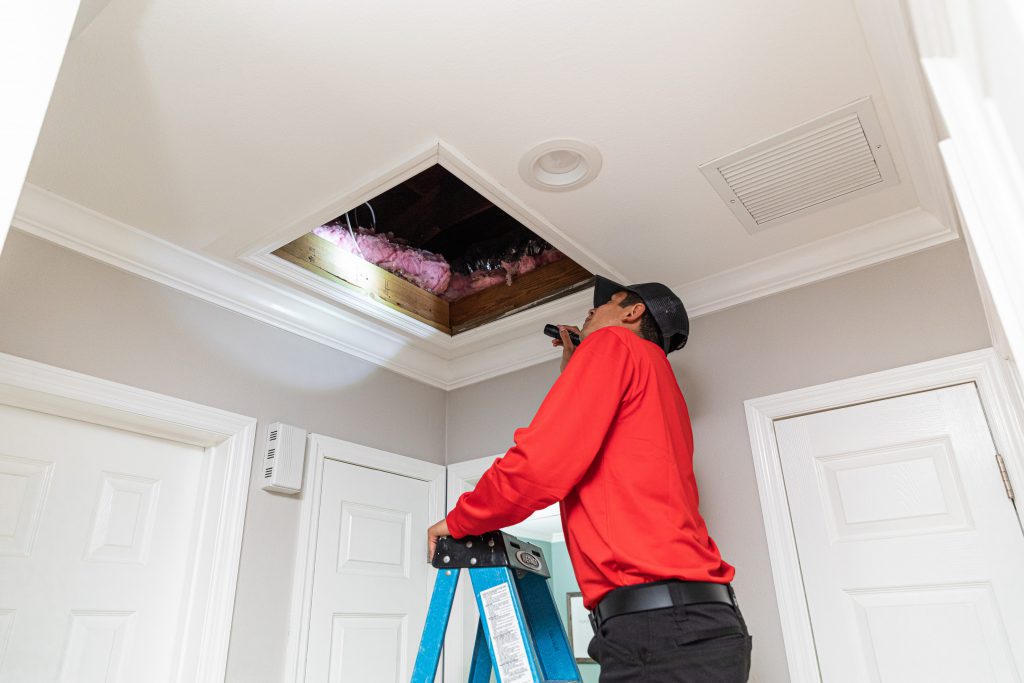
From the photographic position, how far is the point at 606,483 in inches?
59.4

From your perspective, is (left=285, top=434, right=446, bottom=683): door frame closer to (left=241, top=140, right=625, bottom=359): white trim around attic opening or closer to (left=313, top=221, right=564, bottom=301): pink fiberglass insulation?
(left=241, top=140, right=625, bottom=359): white trim around attic opening

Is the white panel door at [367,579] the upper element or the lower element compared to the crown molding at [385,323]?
lower

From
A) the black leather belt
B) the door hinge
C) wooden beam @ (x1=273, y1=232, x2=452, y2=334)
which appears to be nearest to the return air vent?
the door hinge

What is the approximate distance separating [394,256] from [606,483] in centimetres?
160

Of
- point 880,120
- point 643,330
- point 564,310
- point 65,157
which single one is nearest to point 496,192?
point 643,330

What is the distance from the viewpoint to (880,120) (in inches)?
67.4

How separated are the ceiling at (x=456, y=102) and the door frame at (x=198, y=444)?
0.53m

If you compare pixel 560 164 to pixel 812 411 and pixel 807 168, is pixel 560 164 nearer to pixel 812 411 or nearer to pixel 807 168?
pixel 807 168

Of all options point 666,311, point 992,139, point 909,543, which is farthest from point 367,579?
point 992,139

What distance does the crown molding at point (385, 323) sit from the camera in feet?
6.59

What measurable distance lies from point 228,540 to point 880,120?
2208 mm

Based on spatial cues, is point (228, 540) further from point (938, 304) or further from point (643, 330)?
point (938, 304)

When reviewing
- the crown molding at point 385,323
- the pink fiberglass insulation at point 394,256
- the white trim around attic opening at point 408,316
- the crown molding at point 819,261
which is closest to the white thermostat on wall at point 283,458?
the crown molding at point 385,323

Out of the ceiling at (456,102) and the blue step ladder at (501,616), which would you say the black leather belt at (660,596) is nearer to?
the blue step ladder at (501,616)
